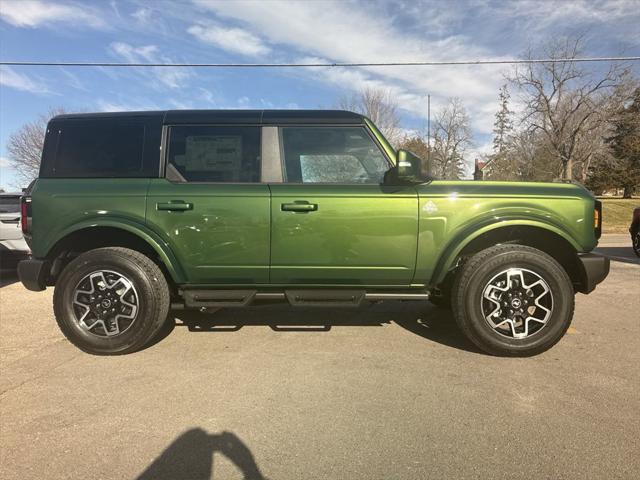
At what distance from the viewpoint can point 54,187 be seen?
385 cm

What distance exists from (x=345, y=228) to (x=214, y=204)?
3.75 feet

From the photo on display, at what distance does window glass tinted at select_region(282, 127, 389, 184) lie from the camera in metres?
3.93

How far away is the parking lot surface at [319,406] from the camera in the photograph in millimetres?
2324

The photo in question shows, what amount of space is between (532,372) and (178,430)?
8.65 ft

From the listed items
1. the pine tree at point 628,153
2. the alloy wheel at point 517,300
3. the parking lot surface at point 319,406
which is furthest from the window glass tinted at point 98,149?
the pine tree at point 628,153

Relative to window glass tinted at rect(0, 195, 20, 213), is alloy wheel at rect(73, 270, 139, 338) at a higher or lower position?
lower

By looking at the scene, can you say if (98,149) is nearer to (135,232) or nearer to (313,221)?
(135,232)

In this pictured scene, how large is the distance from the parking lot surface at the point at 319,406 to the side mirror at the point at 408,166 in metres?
1.53

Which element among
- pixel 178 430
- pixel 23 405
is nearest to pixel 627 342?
pixel 178 430

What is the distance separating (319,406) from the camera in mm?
2924

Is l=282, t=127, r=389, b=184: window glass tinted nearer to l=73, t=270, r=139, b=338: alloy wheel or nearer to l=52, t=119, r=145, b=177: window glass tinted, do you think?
l=52, t=119, r=145, b=177: window glass tinted

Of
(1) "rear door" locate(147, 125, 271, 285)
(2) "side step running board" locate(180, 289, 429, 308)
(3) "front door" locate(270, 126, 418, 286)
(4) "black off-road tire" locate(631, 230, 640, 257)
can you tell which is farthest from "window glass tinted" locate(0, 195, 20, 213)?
(4) "black off-road tire" locate(631, 230, 640, 257)

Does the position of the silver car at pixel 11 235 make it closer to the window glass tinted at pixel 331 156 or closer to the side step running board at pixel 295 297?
the side step running board at pixel 295 297

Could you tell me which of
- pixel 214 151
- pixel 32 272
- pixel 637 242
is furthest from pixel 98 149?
pixel 637 242
